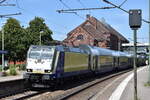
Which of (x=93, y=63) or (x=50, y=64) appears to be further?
(x=93, y=63)

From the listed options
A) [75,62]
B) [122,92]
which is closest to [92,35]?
[75,62]

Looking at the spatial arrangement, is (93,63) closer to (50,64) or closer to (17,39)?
(50,64)

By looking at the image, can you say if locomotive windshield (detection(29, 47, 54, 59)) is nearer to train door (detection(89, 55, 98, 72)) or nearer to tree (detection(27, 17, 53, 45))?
train door (detection(89, 55, 98, 72))

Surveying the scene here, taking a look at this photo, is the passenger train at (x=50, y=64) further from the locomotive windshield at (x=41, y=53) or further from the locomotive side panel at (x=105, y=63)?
the locomotive side panel at (x=105, y=63)

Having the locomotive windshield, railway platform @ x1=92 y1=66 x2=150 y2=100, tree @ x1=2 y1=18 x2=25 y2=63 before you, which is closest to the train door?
railway platform @ x1=92 y1=66 x2=150 y2=100

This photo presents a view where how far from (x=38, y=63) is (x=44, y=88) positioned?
8.46 ft

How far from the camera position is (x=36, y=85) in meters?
21.7

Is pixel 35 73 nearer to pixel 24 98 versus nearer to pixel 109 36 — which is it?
pixel 24 98

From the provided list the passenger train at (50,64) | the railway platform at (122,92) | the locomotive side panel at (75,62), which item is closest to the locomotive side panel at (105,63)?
the locomotive side panel at (75,62)

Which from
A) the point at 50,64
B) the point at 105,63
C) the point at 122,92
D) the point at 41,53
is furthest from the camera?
the point at 105,63

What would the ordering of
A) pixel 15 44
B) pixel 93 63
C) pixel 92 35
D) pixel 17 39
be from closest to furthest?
pixel 93 63
pixel 15 44
pixel 17 39
pixel 92 35

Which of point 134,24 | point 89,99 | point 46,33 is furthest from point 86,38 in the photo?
point 134,24

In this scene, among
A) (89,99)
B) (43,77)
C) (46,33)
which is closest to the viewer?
(89,99)

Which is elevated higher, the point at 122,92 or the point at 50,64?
the point at 50,64
